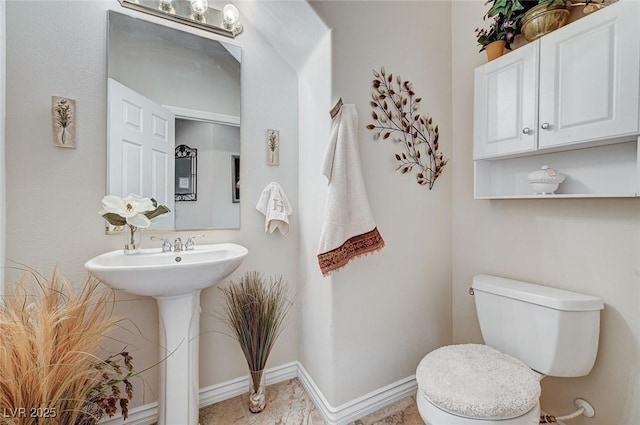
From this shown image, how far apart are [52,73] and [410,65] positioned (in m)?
1.72

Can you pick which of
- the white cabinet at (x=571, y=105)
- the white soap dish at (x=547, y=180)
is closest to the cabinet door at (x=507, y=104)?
the white cabinet at (x=571, y=105)

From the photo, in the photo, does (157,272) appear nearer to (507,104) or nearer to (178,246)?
(178,246)

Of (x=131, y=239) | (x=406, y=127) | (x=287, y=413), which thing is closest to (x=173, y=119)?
(x=131, y=239)

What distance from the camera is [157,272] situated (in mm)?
987

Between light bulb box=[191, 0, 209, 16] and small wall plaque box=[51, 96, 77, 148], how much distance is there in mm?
764

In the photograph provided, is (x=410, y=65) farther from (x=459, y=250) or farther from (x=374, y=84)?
(x=459, y=250)

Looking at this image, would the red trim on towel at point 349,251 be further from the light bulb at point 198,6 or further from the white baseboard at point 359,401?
the light bulb at point 198,6

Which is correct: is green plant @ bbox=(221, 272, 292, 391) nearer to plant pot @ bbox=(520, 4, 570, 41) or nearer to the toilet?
the toilet

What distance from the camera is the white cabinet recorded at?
960 mm

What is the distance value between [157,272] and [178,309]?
285 millimetres

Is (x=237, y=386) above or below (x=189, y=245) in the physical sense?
below

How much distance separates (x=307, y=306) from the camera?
1592 millimetres

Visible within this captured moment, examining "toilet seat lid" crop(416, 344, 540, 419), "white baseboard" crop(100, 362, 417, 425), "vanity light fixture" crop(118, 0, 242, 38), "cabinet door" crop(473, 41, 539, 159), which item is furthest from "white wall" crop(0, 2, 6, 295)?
"cabinet door" crop(473, 41, 539, 159)

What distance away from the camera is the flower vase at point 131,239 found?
3.97ft
